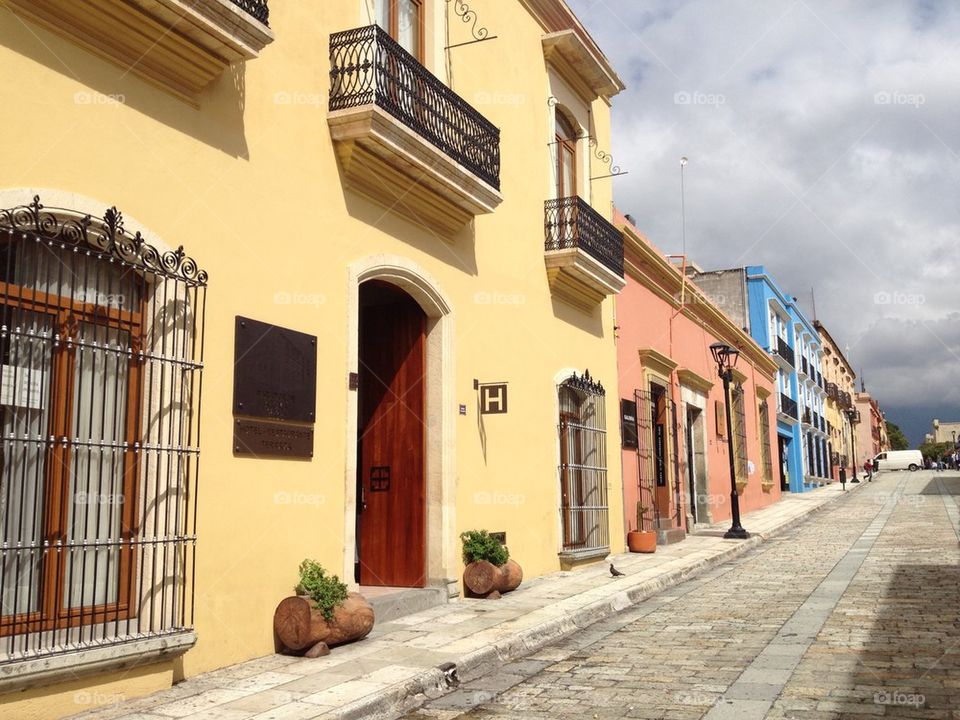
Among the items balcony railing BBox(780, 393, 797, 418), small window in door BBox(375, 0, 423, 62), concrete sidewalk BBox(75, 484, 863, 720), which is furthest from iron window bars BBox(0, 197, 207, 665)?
balcony railing BBox(780, 393, 797, 418)

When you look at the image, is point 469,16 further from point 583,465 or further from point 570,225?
point 583,465

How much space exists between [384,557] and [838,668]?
4662 mm

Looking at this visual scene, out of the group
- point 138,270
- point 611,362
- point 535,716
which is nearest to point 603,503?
point 611,362

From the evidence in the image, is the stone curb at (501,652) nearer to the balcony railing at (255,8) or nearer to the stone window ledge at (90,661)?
the stone window ledge at (90,661)

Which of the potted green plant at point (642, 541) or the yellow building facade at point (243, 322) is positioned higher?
the yellow building facade at point (243, 322)

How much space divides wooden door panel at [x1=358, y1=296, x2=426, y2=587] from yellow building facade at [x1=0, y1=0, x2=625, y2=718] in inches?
1.3

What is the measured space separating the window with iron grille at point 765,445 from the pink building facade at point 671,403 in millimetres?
3036

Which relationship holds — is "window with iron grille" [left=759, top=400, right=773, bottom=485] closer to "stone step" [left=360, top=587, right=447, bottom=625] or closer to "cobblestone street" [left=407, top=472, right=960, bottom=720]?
"cobblestone street" [left=407, top=472, right=960, bottom=720]

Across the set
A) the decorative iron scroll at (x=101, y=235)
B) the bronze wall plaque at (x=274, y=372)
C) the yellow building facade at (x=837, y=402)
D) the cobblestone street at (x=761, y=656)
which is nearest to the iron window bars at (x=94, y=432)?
the decorative iron scroll at (x=101, y=235)

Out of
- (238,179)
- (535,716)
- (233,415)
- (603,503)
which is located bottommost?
(535,716)

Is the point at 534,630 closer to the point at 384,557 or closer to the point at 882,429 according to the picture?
the point at 384,557

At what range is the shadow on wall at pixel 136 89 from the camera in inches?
188

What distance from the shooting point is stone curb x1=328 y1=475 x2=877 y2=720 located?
16.3 ft

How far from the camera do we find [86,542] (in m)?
4.77
